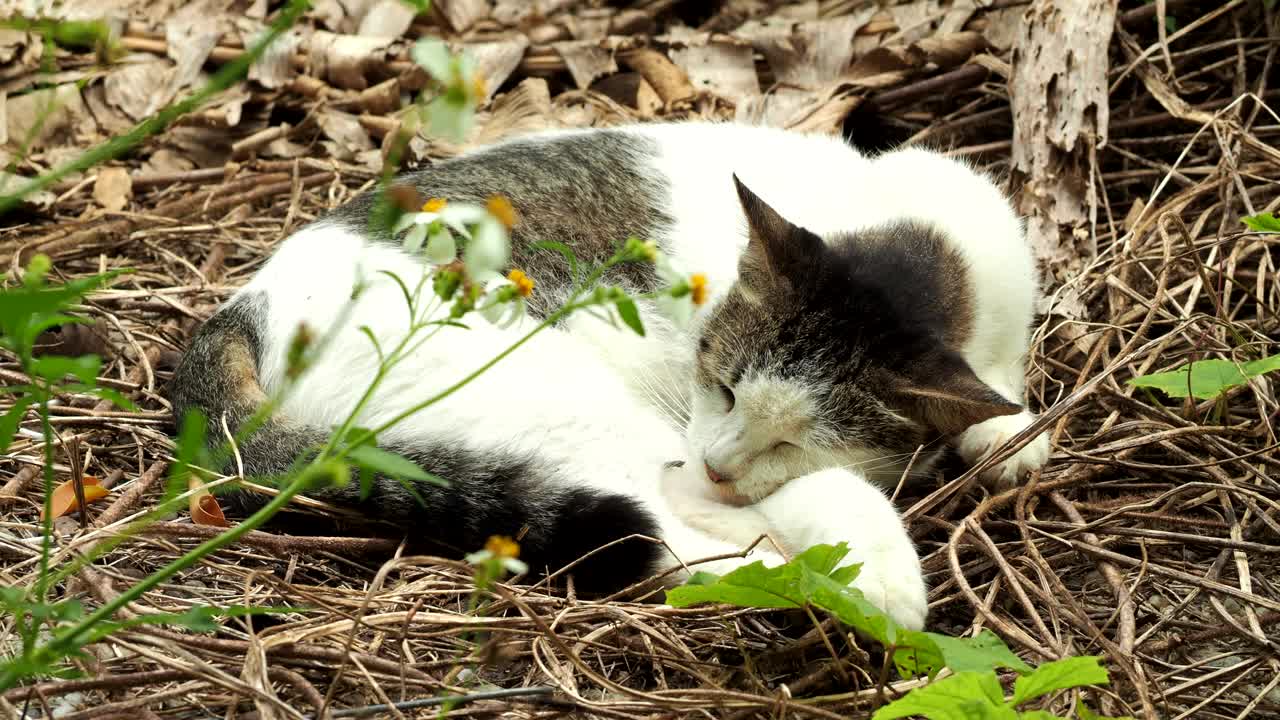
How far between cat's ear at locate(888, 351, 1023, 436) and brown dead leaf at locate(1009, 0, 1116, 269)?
51.1 inches

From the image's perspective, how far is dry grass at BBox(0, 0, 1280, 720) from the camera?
1.81 meters

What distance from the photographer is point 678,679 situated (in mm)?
1995

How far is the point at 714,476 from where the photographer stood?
2607mm

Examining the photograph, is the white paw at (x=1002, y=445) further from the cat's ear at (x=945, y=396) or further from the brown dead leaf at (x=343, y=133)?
the brown dead leaf at (x=343, y=133)

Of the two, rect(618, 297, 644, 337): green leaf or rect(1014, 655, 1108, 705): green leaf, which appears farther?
rect(1014, 655, 1108, 705): green leaf

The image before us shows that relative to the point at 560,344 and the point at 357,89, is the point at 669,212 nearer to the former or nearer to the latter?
the point at 560,344

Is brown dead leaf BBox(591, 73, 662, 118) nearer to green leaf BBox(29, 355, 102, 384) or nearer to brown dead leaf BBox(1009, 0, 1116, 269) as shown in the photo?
brown dead leaf BBox(1009, 0, 1116, 269)

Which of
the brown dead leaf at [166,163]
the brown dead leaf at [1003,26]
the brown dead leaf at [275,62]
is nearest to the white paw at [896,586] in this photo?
the brown dead leaf at [1003,26]

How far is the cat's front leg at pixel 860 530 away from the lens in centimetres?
206

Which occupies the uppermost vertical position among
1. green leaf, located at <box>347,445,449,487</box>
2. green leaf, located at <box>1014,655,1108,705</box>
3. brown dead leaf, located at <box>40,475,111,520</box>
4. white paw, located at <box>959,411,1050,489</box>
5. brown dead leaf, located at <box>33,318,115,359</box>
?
green leaf, located at <box>347,445,449,487</box>

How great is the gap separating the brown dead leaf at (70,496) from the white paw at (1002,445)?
206 cm

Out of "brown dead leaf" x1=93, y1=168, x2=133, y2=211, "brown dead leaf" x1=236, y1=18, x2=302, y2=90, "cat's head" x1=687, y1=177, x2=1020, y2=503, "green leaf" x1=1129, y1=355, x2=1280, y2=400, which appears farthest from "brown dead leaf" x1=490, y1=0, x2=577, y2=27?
"green leaf" x1=1129, y1=355, x2=1280, y2=400

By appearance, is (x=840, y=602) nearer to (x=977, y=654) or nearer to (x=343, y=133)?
(x=977, y=654)

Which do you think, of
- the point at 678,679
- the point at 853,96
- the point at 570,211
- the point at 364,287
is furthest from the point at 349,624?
the point at 853,96
